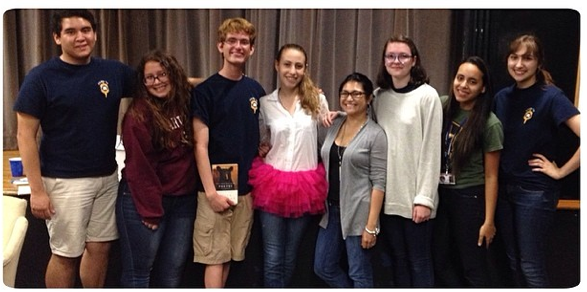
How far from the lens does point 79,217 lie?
193cm

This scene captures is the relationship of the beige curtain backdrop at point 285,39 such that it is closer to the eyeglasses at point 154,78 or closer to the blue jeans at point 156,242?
the eyeglasses at point 154,78

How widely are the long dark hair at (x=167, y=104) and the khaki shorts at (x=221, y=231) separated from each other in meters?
0.25

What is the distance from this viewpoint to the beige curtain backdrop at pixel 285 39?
105 inches

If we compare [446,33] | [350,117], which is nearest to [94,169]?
[350,117]

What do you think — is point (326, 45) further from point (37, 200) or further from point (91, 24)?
point (37, 200)

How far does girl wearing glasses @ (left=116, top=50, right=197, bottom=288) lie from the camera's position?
185 centimetres

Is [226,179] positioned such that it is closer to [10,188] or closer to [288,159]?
[288,159]

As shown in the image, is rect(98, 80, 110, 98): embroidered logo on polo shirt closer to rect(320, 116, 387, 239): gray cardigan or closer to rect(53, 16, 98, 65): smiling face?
rect(53, 16, 98, 65): smiling face

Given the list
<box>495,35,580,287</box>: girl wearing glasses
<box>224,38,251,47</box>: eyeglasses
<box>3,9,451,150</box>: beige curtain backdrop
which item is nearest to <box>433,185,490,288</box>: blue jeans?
<box>495,35,580,287</box>: girl wearing glasses

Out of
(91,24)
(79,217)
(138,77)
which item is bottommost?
(79,217)

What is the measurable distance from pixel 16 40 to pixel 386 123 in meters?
1.86

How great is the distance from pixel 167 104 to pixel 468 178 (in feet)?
3.71

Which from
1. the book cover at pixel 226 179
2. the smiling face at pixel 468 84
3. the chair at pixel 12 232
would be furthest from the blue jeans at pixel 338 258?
the chair at pixel 12 232

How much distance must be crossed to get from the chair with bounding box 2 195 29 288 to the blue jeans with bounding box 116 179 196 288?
33cm
